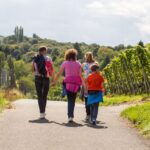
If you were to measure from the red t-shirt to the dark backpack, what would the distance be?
4.20 feet

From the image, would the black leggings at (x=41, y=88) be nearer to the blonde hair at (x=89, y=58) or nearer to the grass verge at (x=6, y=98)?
the blonde hair at (x=89, y=58)

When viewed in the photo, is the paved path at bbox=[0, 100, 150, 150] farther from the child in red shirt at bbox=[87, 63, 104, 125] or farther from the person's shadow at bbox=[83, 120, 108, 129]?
the child in red shirt at bbox=[87, 63, 104, 125]

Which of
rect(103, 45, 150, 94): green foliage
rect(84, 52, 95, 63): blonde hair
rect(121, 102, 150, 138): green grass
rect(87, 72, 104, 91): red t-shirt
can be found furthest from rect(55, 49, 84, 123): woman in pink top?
rect(103, 45, 150, 94): green foliage

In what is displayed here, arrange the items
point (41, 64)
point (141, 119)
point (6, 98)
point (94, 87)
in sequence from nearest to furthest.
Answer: point (141, 119), point (94, 87), point (41, 64), point (6, 98)

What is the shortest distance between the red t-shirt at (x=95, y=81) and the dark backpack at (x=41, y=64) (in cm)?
128

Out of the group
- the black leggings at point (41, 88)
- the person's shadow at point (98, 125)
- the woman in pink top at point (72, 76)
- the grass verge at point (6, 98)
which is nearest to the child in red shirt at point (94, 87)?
the woman in pink top at point (72, 76)

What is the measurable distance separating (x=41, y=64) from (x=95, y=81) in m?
1.59

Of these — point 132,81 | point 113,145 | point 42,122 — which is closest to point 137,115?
point 42,122

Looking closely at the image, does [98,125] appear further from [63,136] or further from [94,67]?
[63,136]

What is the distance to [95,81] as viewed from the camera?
14.6 metres

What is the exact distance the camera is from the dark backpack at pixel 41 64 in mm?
15039

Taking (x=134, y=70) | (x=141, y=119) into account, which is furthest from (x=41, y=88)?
(x=134, y=70)

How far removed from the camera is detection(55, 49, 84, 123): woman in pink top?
47.0ft

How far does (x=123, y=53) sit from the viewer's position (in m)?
43.9
